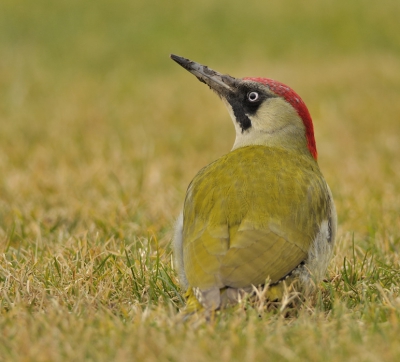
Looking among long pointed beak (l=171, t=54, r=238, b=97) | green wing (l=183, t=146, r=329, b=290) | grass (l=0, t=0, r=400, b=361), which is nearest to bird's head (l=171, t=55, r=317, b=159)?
long pointed beak (l=171, t=54, r=238, b=97)

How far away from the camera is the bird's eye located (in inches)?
129

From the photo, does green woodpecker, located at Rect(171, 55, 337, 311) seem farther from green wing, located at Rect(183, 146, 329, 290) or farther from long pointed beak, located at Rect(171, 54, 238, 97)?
long pointed beak, located at Rect(171, 54, 238, 97)

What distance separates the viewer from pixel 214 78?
3320mm

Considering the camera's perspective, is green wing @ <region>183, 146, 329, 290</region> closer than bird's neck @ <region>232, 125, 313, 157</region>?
Yes

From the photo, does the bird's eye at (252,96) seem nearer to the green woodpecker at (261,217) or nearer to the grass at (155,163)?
the green woodpecker at (261,217)

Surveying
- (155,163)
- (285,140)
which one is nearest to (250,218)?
(285,140)

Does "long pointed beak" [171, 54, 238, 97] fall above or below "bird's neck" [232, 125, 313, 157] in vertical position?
above

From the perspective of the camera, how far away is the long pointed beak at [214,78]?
3.31m

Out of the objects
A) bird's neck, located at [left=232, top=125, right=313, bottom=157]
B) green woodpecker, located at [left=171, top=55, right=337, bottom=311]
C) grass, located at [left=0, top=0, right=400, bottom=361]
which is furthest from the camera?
bird's neck, located at [left=232, top=125, right=313, bottom=157]

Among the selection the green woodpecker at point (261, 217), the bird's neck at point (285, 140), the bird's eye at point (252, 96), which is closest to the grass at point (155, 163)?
the green woodpecker at point (261, 217)

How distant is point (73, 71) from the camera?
9.08 m

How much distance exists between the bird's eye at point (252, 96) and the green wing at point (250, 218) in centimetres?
38

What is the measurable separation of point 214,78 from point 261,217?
1.01 m

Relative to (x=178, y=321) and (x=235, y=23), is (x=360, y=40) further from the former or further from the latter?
(x=178, y=321)
